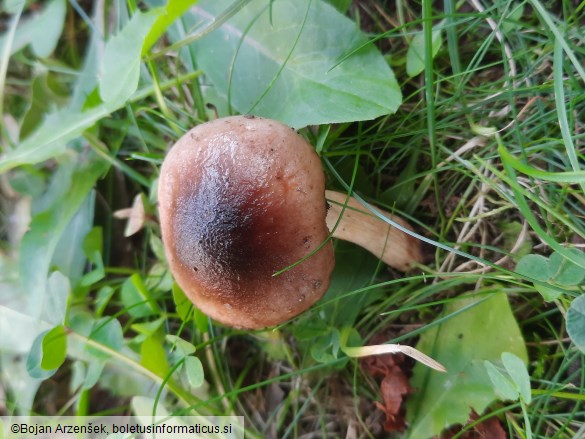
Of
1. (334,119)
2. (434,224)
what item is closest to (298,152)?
(334,119)

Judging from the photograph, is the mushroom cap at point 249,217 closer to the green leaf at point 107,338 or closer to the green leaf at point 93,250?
the green leaf at point 107,338

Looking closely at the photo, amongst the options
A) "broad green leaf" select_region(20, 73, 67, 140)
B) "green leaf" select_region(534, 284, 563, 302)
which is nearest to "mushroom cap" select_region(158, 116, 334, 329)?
"green leaf" select_region(534, 284, 563, 302)

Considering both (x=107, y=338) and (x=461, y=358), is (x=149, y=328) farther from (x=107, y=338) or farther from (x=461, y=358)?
(x=461, y=358)

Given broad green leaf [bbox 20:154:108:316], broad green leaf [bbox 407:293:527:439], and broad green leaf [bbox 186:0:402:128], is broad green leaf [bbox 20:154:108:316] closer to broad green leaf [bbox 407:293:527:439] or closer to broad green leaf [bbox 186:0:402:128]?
broad green leaf [bbox 186:0:402:128]

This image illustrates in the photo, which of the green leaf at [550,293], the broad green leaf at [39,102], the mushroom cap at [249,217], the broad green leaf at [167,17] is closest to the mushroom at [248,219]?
the mushroom cap at [249,217]

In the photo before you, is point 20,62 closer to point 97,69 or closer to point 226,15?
point 97,69

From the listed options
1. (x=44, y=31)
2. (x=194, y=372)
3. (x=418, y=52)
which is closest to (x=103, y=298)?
(x=194, y=372)
